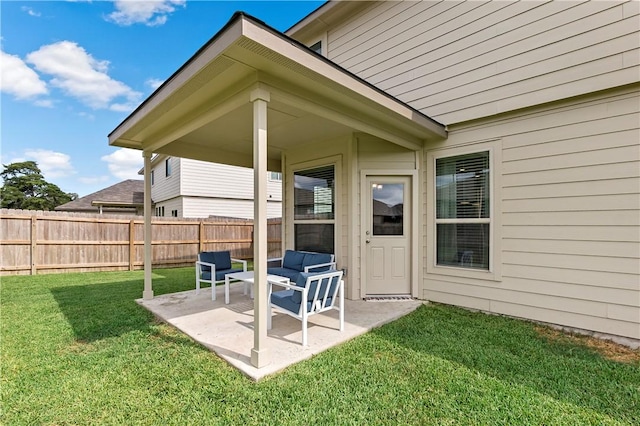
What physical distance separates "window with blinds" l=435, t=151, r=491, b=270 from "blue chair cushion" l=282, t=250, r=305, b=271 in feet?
7.56

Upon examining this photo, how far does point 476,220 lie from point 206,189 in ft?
41.8

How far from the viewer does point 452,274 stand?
4.73 m

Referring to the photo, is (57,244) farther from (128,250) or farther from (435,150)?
(435,150)

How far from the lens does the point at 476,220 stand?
14.8ft

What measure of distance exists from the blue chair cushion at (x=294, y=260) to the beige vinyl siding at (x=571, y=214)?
9.03 ft

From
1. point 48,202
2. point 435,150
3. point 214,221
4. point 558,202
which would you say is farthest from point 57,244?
point 48,202

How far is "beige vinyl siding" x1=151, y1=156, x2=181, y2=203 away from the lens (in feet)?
47.0

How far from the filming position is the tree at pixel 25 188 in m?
26.0

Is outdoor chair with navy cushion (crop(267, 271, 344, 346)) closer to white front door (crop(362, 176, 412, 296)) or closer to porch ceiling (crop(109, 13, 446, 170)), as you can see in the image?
white front door (crop(362, 176, 412, 296))

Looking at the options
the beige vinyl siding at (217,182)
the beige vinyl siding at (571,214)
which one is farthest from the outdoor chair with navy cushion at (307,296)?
the beige vinyl siding at (217,182)

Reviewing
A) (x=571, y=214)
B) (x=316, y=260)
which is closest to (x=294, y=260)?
(x=316, y=260)

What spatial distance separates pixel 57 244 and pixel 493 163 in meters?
10.4

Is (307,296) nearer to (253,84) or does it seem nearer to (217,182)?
(253,84)

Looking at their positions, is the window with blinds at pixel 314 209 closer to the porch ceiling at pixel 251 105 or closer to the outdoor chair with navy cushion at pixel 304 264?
the outdoor chair with navy cushion at pixel 304 264
